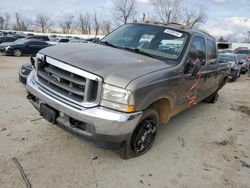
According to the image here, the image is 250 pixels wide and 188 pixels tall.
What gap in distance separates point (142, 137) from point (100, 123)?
941 mm

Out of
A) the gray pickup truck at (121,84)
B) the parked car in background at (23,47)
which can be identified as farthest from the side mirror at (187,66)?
the parked car in background at (23,47)

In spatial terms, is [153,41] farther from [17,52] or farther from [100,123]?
[17,52]

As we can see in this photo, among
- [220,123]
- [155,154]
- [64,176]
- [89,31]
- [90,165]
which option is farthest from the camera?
[89,31]

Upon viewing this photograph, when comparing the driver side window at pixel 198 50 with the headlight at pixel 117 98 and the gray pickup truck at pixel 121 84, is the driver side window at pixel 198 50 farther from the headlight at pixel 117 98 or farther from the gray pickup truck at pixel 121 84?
the headlight at pixel 117 98

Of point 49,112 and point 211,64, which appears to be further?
point 211,64

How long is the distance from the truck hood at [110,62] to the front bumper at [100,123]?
379 mm

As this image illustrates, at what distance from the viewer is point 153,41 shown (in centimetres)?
390

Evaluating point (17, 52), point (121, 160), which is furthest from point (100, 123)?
point (17, 52)

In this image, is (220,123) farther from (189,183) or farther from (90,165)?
(90,165)

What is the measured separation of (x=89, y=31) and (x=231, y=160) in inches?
3497

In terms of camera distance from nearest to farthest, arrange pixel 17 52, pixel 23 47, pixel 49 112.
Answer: pixel 49 112 → pixel 17 52 → pixel 23 47

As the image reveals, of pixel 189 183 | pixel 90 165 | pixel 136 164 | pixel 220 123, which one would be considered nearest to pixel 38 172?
pixel 90 165

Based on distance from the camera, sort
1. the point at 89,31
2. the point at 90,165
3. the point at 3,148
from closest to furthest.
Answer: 1. the point at 90,165
2. the point at 3,148
3. the point at 89,31

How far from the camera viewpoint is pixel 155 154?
3.59 metres
